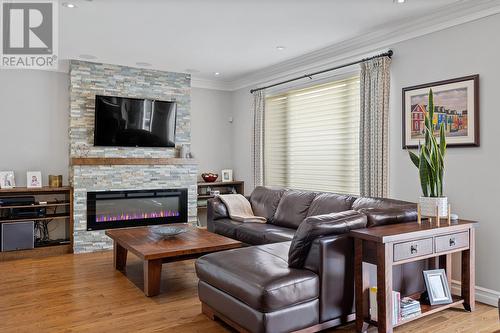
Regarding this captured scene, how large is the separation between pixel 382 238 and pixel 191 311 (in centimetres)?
171

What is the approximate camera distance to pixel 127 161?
5.74m

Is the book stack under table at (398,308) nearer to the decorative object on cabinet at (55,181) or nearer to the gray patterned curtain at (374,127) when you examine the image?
the gray patterned curtain at (374,127)

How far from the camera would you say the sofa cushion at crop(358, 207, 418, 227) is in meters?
2.96

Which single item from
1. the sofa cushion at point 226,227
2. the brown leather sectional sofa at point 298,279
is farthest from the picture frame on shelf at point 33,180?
the brown leather sectional sofa at point 298,279

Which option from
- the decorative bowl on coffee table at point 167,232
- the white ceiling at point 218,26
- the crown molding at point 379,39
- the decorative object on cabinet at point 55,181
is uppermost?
the white ceiling at point 218,26

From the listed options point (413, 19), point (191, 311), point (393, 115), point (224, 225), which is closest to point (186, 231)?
point (224, 225)

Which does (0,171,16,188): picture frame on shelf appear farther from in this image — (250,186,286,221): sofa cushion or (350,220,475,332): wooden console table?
(350,220,475,332): wooden console table

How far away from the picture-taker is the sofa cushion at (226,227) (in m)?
4.82

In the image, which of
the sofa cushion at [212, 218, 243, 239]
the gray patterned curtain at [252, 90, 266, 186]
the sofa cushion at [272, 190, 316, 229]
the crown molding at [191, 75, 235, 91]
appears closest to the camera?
the sofa cushion at [272, 190, 316, 229]

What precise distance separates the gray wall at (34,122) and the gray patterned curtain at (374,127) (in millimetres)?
4244

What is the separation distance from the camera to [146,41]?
462cm

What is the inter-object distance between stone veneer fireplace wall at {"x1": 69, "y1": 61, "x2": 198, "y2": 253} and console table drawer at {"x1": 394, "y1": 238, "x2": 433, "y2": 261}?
13.7ft

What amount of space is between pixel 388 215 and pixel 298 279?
38.9 inches

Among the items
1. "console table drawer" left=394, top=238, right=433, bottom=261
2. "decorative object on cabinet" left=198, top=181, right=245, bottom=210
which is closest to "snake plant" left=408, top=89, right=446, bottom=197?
"console table drawer" left=394, top=238, right=433, bottom=261
